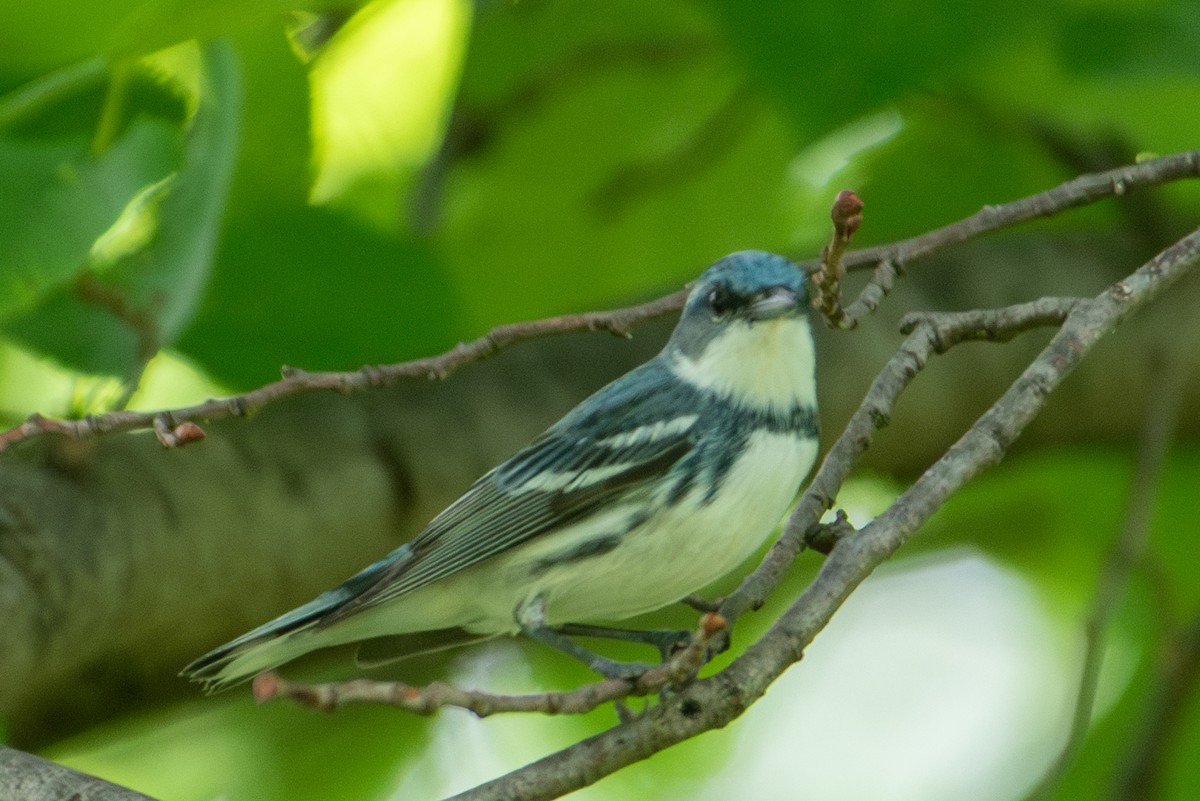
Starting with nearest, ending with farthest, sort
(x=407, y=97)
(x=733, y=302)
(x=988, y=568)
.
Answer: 1. (x=733, y=302)
2. (x=407, y=97)
3. (x=988, y=568)

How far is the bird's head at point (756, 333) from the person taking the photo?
2.68 metres

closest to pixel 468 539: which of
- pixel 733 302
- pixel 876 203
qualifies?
pixel 733 302

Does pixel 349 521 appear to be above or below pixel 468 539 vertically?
above

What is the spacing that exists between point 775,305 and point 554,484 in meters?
0.49

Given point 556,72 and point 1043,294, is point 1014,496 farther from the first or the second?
point 556,72

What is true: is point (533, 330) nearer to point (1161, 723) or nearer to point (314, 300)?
point (314, 300)

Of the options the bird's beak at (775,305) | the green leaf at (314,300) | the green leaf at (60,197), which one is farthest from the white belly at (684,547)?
the green leaf at (314,300)

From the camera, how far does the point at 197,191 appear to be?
264 centimetres

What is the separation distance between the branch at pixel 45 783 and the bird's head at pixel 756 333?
121 cm

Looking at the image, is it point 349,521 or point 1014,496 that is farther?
point 1014,496

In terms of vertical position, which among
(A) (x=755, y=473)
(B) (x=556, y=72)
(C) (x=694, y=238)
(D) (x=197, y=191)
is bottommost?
(A) (x=755, y=473)

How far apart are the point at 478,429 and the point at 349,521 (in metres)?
0.39

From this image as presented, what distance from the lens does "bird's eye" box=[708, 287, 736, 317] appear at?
9.16 feet

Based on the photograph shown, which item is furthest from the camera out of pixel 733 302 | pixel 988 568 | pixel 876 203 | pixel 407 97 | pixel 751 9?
pixel 988 568
